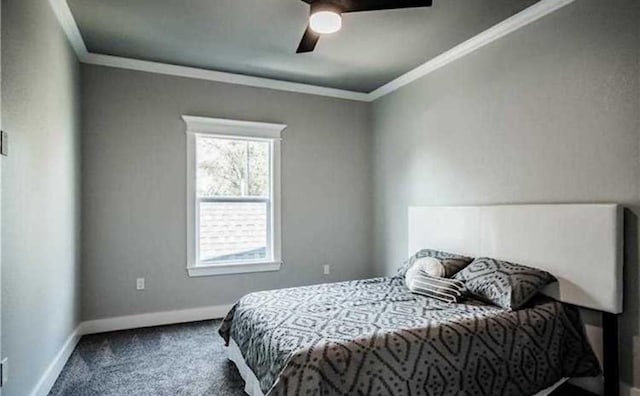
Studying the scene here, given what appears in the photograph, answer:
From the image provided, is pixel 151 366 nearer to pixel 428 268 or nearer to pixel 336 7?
pixel 428 268

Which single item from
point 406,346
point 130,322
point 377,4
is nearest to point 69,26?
point 377,4

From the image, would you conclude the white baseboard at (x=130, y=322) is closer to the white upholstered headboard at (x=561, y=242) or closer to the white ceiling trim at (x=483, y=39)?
the white upholstered headboard at (x=561, y=242)

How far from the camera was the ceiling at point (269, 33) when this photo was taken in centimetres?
283

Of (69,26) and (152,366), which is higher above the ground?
(69,26)

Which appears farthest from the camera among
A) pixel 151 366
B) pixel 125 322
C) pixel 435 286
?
pixel 125 322

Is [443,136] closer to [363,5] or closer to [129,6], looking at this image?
[363,5]

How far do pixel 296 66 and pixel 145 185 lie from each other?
2014 millimetres

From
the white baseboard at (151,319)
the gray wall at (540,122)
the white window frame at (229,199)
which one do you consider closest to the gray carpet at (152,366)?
the white baseboard at (151,319)

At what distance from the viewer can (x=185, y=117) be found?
13.2ft

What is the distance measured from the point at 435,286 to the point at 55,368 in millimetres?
2817

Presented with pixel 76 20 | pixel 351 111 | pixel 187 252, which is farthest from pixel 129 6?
pixel 351 111

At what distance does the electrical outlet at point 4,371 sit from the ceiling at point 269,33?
95.6 inches

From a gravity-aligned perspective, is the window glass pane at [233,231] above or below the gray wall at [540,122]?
below

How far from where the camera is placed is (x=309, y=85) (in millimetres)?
4617
